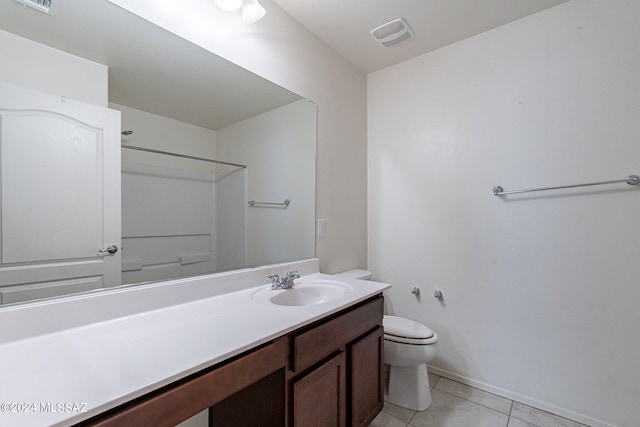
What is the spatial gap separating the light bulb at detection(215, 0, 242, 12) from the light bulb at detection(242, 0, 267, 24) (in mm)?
55

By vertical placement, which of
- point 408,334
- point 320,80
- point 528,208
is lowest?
point 408,334

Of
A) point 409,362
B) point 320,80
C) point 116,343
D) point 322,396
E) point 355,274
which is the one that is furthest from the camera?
point 355,274

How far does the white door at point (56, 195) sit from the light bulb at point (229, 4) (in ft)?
2.25

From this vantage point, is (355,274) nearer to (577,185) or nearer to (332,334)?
(332,334)

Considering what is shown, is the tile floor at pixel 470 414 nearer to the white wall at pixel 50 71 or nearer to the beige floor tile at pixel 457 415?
the beige floor tile at pixel 457 415

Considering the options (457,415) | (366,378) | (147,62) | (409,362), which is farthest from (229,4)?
(457,415)

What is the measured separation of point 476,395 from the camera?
1779 millimetres

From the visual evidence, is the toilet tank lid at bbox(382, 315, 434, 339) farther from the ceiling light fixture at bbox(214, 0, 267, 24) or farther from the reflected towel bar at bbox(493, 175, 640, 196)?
the ceiling light fixture at bbox(214, 0, 267, 24)

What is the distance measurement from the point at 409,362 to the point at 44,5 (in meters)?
2.22

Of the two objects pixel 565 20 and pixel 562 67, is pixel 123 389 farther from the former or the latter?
pixel 565 20

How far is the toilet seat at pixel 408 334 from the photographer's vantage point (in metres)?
1.63

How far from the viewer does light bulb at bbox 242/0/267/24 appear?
1316 millimetres

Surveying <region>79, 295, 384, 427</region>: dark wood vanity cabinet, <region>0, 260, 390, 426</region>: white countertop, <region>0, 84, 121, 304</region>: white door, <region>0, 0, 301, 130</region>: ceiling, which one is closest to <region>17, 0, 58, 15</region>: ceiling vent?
<region>0, 0, 301, 130</region>: ceiling

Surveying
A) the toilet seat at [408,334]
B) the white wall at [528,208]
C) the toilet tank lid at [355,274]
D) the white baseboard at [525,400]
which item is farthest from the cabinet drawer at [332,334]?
the white baseboard at [525,400]
